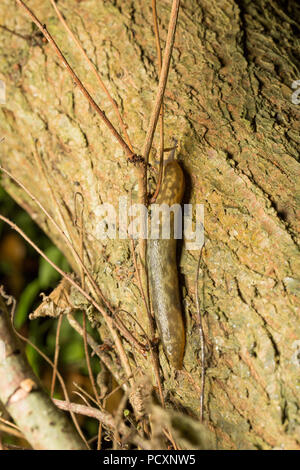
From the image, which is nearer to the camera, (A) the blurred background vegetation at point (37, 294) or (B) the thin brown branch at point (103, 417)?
(B) the thin brown branch at point (103, 417)

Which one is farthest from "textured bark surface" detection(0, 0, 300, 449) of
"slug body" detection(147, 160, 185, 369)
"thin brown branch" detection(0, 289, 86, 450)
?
"thin brown branch" detection(0, 289, 86, 450)

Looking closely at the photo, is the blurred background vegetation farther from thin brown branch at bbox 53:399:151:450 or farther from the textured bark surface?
thin brown branch at bbox 53:399:151:450

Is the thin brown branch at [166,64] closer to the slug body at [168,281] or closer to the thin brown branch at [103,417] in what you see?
the slug body at [168,281]

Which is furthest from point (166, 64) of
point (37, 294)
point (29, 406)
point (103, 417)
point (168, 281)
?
point (37, 294)

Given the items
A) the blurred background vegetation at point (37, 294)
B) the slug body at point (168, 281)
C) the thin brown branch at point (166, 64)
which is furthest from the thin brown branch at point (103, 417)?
the blurred background vegetation at point (37, 294)

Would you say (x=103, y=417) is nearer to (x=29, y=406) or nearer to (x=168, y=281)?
(x=29, y=406)
